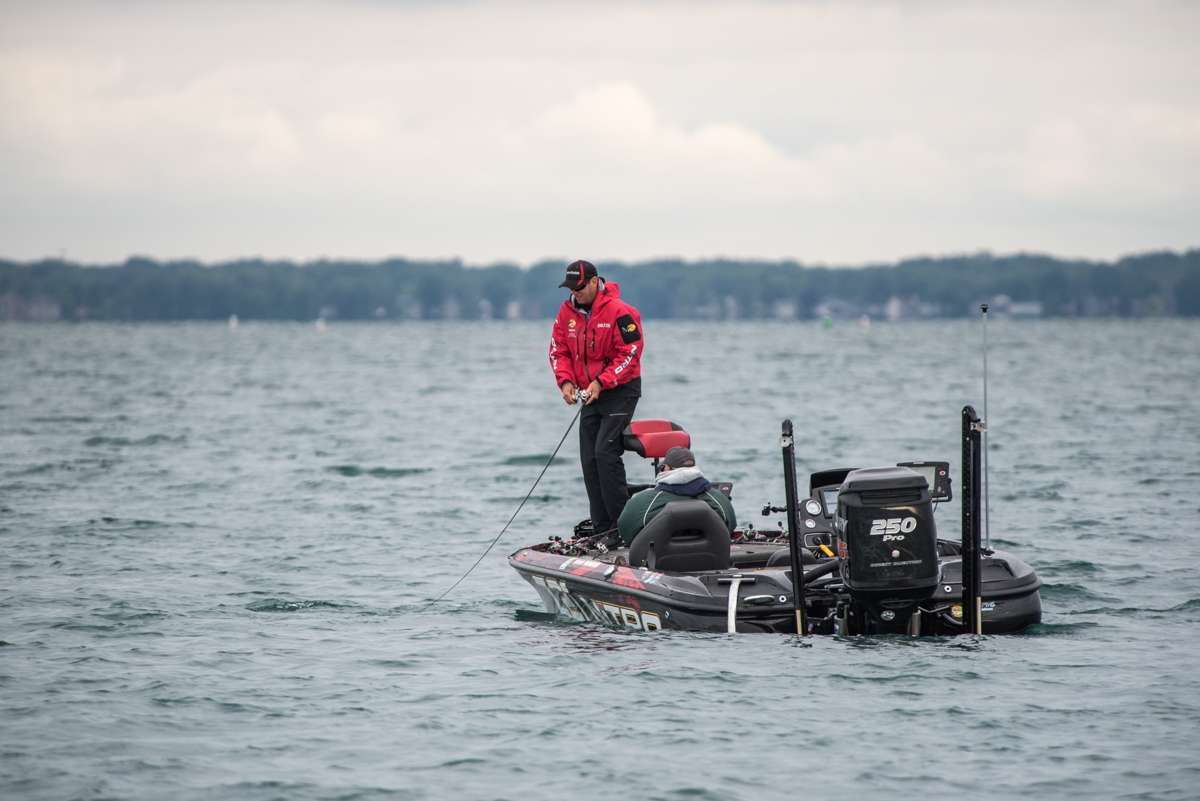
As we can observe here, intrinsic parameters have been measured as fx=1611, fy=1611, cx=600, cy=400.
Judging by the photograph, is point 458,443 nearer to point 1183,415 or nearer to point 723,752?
point 1183,415

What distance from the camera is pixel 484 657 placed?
1173 cm

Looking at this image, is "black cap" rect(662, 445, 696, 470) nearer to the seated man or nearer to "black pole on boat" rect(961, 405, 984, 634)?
the seated man

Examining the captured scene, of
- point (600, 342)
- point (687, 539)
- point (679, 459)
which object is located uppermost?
point (600, 342)

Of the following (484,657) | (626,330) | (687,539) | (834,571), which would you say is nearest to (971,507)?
(834,571)

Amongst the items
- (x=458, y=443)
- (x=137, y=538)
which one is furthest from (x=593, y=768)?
(x=458, y=443)

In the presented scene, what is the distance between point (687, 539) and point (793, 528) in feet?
3.84

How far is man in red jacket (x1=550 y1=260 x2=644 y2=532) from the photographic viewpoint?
12.9 metres

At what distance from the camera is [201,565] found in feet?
54.1

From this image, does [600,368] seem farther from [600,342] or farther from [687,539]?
[687,539]

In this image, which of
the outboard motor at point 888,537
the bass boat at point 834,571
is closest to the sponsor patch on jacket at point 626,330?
the bass boat at point 834,571

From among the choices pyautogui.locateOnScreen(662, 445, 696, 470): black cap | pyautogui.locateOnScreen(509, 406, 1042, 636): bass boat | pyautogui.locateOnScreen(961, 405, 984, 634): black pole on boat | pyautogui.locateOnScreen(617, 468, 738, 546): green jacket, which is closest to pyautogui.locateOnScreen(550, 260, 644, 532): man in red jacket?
pyautogui.locateOnScreen(617, 468, 738, 546): green jacket

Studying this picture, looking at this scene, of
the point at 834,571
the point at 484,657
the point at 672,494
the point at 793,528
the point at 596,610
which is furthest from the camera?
the point at 596,610

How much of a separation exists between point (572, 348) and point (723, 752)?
187 inches

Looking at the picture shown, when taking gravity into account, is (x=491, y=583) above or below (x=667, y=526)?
below
